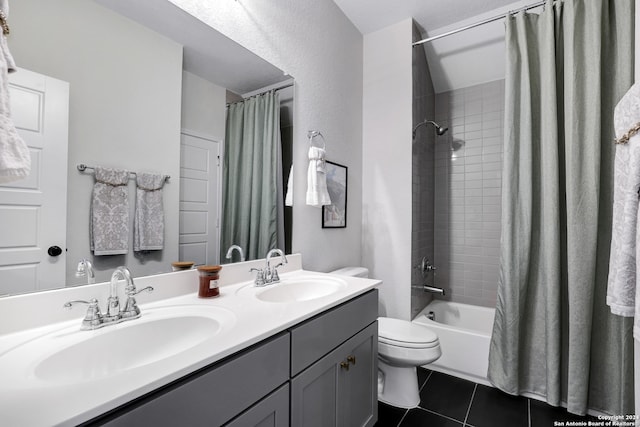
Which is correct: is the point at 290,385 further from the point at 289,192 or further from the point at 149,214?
the point at 289,192

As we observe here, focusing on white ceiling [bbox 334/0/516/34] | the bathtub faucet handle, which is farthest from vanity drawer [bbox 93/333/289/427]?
white ceiling [bbox 334/0/516/34]

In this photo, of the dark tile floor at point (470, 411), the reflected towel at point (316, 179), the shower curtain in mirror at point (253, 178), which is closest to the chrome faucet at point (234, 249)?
the shower curtain in mirror at point (253, 178)

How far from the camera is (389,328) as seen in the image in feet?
6.08

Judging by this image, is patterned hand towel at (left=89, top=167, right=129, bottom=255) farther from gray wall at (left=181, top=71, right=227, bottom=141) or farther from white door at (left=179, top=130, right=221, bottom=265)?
gray wall at (left=181, top=71, right=227, bottom=141)

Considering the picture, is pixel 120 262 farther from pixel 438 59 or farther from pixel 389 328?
pixel 438 59

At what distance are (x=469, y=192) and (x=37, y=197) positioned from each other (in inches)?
117

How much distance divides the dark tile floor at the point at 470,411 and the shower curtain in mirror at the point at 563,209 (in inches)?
2.7

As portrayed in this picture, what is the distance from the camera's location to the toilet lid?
1.69 meters

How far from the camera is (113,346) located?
32.3 inches

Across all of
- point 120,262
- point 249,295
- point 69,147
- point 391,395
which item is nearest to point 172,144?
point 69,147

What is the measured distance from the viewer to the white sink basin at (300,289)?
1.39 meters

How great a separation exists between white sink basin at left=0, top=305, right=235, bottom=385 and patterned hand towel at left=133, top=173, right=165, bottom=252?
0.26m

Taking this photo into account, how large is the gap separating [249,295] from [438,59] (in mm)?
2666

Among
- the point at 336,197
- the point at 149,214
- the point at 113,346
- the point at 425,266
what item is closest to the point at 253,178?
the point at 149,214
